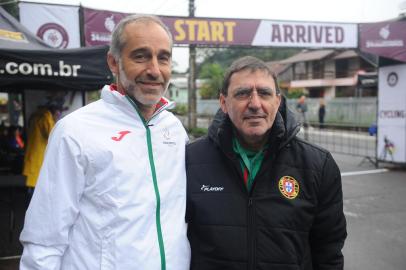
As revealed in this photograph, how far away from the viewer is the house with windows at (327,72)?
39531 mm

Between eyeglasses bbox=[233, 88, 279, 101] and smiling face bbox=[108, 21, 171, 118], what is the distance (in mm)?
392

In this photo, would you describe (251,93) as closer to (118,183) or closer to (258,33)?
(118,183)

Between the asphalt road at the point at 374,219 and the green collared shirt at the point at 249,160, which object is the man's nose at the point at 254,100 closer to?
the green collared shirt at the point at 249,160

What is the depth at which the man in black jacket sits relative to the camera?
5.98ft

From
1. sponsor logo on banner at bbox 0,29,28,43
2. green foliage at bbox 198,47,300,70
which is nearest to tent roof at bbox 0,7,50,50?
sponsor logo on banner at bbox 0,29,28,43

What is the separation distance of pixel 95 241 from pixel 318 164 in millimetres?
1152

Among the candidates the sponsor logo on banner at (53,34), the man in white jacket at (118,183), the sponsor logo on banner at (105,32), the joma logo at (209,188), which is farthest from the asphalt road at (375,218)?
the sponsor logo on banner at (53,34)

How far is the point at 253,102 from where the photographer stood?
1894 mm

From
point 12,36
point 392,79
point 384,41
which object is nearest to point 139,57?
point 12,36

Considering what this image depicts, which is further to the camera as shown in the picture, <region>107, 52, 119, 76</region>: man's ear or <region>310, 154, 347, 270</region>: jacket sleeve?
<region>310, 154, 347, 270</region>: jacket sleeve

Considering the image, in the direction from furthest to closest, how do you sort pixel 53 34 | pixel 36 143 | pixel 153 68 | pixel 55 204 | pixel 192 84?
1. pixel 192 84
2. pixel 53 34
3. pixel 36 143
4. pixel 153 68
5. pixel 55 204

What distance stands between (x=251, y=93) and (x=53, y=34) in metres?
6.46

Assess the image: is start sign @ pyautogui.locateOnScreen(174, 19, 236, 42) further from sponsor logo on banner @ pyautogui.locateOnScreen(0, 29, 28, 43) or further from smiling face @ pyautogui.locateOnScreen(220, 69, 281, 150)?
smiling face @ pyautogui.locateOnScreen(220, 69, 281, 150)

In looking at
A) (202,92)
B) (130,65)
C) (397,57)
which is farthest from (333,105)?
(130,65)
